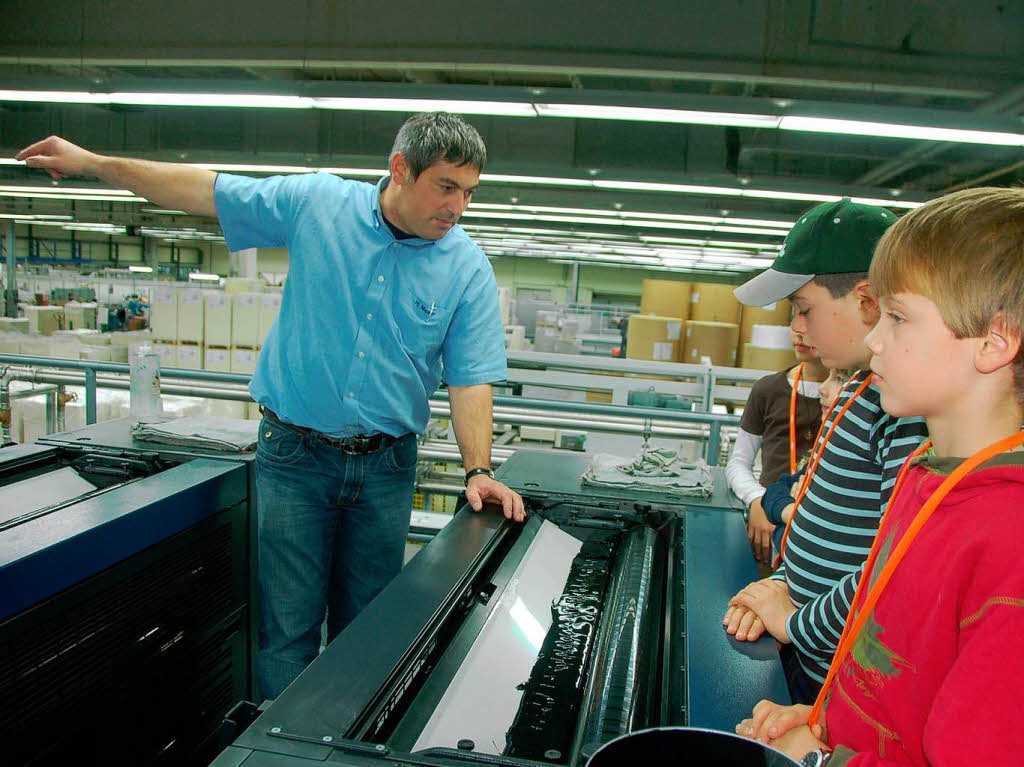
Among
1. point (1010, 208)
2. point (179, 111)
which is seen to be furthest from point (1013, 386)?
point (179, 111)

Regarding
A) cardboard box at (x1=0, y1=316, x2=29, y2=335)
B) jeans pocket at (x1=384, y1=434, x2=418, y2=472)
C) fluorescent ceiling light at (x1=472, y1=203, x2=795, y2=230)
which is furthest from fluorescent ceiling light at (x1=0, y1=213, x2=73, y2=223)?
jeans pocket at (x1=384, y1=434, x2=418, y2=472)

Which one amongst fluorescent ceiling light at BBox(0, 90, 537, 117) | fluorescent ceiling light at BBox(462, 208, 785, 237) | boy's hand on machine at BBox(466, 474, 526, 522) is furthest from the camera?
fluorescent ceiling light at BBox(462, 208, 785, 237)

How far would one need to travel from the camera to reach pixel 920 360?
2.36 ft

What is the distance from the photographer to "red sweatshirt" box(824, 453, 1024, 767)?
55cm

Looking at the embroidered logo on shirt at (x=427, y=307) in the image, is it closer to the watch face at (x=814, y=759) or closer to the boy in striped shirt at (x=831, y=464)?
the boy in striped shirt at (x=831, y=464)

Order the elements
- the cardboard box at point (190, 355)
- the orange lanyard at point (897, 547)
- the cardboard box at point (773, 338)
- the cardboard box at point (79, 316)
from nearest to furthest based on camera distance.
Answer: the orange lanyard at point (897, 547)
the cardboard box at point (190, 355)
the cardboard box at point (773, 338)
the cardboard box at point (79, 316)

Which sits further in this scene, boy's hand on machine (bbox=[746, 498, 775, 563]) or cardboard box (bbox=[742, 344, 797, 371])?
cardboard box (bbox=[742, 344, 797, 371])

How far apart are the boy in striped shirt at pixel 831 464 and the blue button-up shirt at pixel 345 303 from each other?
2.64 ft

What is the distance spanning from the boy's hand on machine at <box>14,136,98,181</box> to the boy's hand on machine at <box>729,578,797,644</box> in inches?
60.2

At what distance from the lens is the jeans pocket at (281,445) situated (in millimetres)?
1655

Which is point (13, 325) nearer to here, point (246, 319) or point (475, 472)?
point (246, 319)

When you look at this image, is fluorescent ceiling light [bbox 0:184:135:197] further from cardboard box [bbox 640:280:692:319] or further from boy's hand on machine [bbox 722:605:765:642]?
boy's hand on machine [bbox 722:605:765:642]

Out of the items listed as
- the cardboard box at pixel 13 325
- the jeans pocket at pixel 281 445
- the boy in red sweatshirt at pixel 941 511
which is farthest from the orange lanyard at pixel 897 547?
the cardboard box at pixel 13 325

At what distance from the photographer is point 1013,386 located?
702 mm
